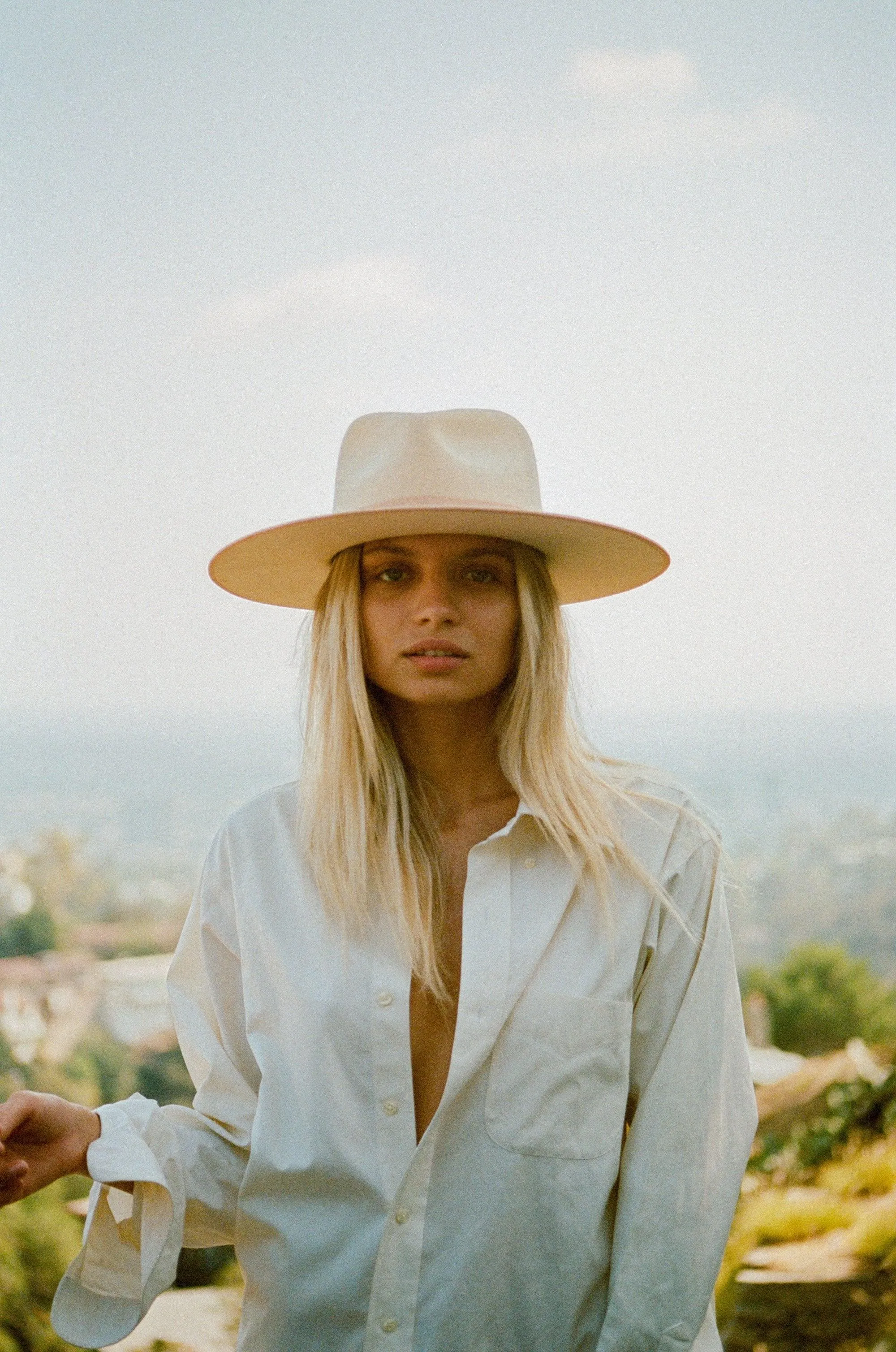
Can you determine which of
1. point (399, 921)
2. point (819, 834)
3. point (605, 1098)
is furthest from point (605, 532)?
point (819, 834)

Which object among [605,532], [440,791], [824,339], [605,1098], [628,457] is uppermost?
[824,339]

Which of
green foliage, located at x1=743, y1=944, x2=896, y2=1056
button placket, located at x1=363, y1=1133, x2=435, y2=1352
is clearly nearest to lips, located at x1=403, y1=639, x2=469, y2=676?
button placket, located at x1=363, y1=1133, x2=435, y2=1352

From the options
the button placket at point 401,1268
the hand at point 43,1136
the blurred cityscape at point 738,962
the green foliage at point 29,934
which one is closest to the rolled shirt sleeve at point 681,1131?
the button placket at point 401,1268

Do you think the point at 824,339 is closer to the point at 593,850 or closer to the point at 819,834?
the point at 819,834

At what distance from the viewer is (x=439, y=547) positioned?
147 centimetres

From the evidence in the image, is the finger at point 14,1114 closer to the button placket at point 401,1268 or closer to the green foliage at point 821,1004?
the button placket at point 401,1268

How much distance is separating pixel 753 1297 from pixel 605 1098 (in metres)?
1.66

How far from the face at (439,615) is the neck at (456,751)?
2.2 inches

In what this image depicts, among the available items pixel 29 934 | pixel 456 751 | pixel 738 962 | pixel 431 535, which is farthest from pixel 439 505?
pixel 738 962

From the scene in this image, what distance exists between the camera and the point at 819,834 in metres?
3.35

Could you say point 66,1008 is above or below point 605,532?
below

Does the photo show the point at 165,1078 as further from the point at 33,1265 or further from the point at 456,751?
the point at 456,751

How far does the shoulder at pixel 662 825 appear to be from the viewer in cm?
149

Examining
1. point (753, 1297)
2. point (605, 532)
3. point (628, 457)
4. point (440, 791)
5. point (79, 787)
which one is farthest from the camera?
point (628, 457)
